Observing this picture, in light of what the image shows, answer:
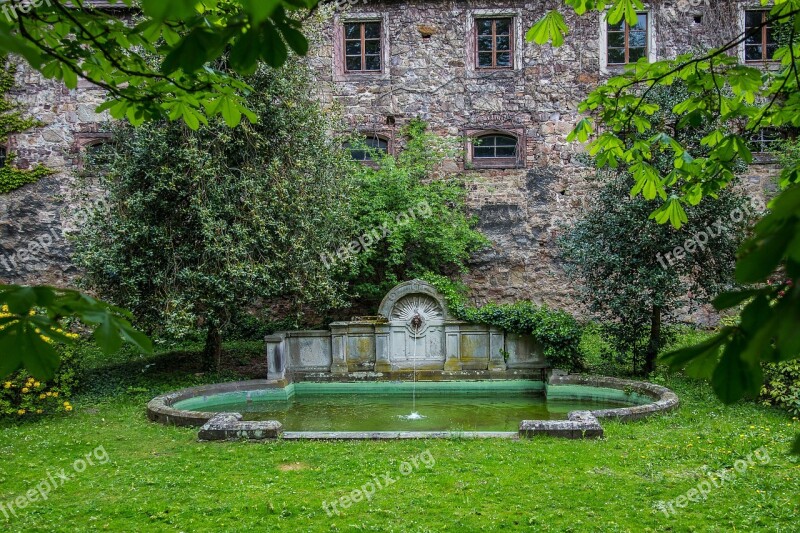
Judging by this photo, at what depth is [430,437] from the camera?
284 inches

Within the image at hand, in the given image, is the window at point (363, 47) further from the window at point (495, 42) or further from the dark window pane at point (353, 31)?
the window at point (495, 42)

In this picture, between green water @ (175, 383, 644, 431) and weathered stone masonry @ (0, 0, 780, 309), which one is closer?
green water @ (175, 383, 644, 431)

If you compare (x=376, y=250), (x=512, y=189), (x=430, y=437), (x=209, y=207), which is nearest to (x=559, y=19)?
(x=430, y=437)

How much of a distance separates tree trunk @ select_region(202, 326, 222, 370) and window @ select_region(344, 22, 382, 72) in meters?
7.73

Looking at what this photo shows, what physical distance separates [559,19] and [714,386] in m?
2.49

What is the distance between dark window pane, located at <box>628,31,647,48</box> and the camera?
51.4ft

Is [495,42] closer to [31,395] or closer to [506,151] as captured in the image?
[506,151]

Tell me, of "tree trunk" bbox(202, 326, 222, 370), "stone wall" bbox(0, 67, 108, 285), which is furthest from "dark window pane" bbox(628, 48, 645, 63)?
"stone wall" bbox(0, 67, 108, 285)

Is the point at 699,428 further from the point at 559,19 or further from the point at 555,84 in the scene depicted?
the point at 555,84

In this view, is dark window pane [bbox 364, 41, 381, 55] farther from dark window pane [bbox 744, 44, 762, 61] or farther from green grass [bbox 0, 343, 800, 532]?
green grass [bbox 0, 343, 800, 532]

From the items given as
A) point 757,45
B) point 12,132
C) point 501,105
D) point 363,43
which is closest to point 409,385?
point 501,105

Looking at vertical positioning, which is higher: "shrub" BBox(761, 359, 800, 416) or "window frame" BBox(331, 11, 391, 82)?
"window frame" BBox(331, 11, 391, 82)

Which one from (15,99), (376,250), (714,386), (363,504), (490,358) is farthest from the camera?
(15,99)

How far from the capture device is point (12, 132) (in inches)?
611
